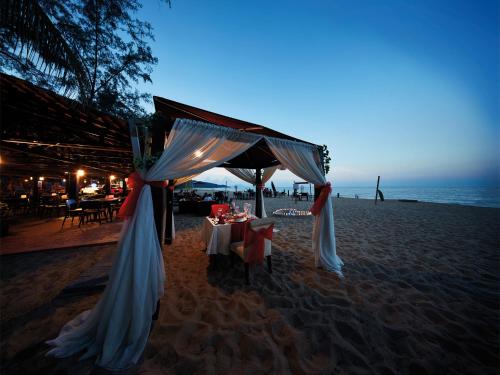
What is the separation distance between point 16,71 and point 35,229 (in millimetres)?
6377

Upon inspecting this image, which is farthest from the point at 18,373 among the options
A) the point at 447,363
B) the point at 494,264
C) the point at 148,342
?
the point at 494,264

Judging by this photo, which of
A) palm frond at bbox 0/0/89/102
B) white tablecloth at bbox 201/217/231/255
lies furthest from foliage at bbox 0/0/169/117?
white tablecloth at bbox 201/217/231/255

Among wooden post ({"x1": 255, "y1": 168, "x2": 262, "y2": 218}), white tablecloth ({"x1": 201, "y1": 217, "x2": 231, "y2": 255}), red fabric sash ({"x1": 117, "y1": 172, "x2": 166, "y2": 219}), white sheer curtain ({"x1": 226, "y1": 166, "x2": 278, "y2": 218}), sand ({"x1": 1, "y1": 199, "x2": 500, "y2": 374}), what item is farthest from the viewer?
white sheer curtain ({"x1": 226, "y1": 166, "x2": 278, "y2": 218})

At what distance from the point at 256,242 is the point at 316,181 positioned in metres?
1.79

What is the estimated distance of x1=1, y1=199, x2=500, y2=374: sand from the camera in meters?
1.63

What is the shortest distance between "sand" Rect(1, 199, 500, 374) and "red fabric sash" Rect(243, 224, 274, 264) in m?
0.41

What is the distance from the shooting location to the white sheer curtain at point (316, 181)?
135 inches

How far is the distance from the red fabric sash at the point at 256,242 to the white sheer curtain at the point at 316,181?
1.23m

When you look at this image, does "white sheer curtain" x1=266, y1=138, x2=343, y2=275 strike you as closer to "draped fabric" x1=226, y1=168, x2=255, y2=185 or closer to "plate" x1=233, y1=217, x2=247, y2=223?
"plate" x1=233, y1=217, x2=247, y2=223

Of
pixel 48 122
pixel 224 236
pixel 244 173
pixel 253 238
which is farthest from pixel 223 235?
pixel 48 122

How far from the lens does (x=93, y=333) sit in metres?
1.83

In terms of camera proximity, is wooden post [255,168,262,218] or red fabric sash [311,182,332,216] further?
wooden post [255,168,262,218]

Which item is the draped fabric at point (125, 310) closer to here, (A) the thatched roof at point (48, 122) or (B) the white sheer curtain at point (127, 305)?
(B) the white sheer curtain at point (127, 305)

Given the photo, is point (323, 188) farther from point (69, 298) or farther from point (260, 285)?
point (69, 298)
